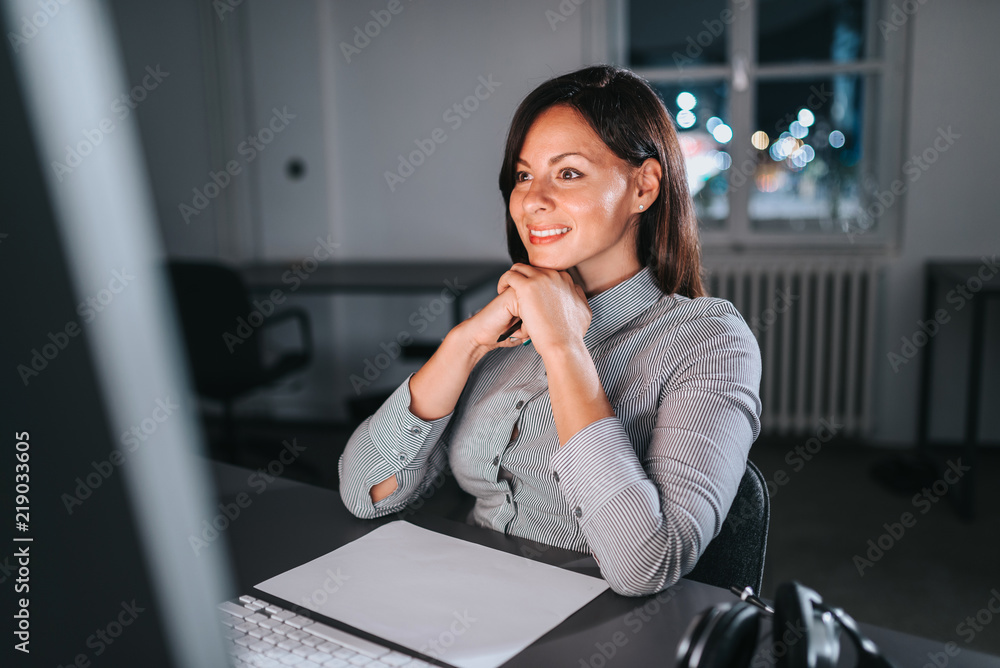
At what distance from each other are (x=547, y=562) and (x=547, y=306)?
35 centimetres

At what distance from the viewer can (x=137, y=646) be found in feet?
1.01

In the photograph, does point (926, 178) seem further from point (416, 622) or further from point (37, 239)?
point (37, 239)

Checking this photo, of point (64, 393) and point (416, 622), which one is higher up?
point (64, 393)

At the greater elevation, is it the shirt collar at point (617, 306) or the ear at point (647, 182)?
the ear at point (647, 182)

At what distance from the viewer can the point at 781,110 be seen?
3.60m

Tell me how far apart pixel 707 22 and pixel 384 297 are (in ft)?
6.61

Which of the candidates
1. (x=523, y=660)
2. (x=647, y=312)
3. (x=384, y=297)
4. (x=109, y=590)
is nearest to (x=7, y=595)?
(x=109, y=590)

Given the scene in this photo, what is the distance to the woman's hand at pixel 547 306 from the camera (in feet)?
3.48

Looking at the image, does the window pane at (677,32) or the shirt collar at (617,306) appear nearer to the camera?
the shirt collar at (617,306)
